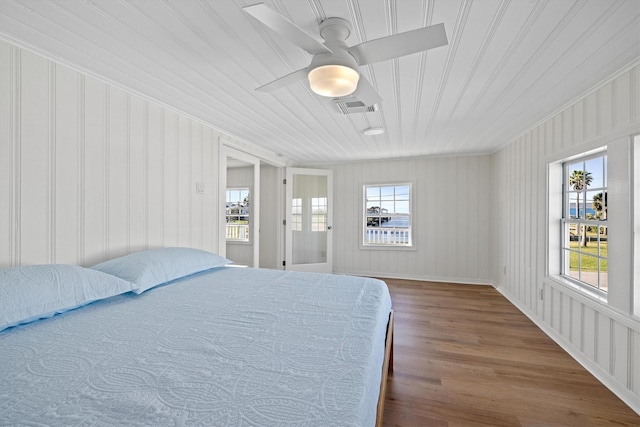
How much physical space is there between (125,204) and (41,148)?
65 cm

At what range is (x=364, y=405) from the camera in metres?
0.80

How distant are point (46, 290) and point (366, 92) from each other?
6.84 ft

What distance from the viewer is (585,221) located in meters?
2.42

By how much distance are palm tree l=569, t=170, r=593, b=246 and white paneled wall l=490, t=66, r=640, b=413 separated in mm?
194

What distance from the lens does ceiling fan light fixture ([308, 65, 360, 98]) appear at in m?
1.39

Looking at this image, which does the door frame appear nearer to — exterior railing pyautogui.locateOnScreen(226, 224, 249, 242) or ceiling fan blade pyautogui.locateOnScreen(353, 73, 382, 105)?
exterior railing pyautogui.locateOnScreen(226, 224, 249, 242)

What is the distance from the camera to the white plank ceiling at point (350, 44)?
134 cm

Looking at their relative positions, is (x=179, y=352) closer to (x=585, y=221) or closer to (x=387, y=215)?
(x=585, y=221)

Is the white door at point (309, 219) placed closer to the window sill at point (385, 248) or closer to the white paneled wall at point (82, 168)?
the window sill at point (385, 248)

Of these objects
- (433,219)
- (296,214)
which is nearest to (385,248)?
(433,219)

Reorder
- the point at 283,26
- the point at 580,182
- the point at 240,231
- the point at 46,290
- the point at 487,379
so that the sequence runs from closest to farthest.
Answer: the point at 283,26 → the point at 46,290 → the point at 487,379 → the point at 580,182 → the point at 240,231

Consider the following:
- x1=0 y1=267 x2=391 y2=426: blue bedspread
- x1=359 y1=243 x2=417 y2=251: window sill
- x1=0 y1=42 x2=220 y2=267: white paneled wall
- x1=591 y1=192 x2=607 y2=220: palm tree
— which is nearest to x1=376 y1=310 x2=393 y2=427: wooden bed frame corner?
x1=0 y1=267 x2=391 y2=426: blue bedspread

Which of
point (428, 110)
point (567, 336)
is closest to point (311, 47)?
point (428, 110)

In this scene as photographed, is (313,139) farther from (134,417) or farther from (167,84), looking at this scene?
(134,417)
